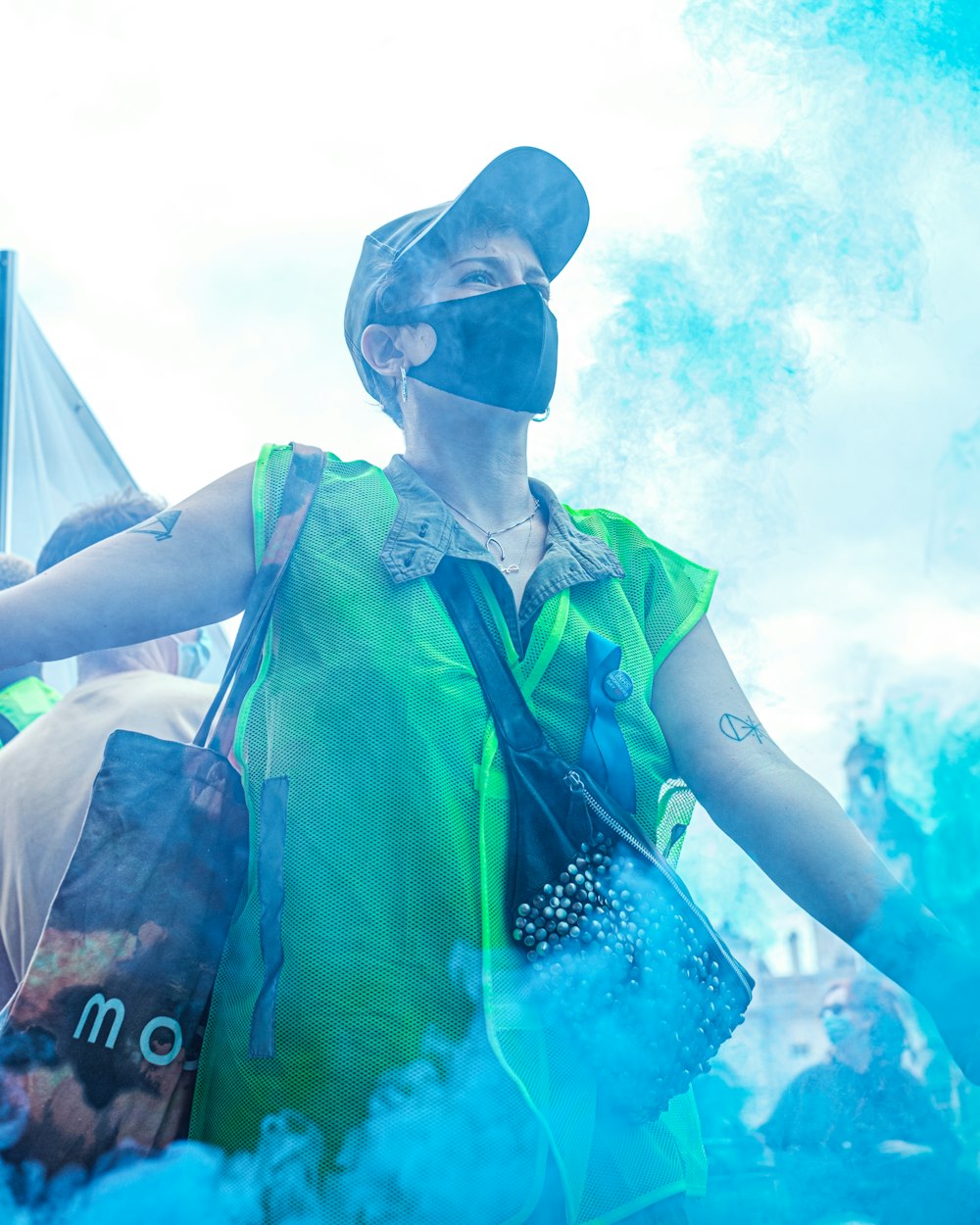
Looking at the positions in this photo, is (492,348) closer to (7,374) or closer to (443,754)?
(443,754)

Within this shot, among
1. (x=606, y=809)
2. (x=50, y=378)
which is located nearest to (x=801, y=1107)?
(x=606, y=809)

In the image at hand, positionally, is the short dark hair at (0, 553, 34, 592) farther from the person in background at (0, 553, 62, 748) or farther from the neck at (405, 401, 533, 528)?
the neck at (405, 401, 533, 528)

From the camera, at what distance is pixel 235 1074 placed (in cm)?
123

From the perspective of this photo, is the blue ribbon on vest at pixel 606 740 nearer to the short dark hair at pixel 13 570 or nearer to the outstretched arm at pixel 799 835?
the outstretched arm at pixel 799 835

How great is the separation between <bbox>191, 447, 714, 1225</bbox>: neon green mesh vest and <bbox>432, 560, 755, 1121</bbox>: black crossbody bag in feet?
0.11

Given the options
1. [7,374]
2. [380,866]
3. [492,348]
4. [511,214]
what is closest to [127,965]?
[380,866]

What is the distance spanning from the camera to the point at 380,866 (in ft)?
4.15

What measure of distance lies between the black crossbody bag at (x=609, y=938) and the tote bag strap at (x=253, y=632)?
0.35 metres

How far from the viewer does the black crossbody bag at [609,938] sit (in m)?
1.19

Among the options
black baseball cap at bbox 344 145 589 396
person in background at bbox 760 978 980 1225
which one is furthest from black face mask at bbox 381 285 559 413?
person in background at bbox 760 978 980 1225

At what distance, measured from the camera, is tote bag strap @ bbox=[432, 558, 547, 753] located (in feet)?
4.37

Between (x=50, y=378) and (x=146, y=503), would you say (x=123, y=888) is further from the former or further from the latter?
(x=50, y=378)

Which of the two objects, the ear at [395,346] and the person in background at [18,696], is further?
the person in background at [18,696]

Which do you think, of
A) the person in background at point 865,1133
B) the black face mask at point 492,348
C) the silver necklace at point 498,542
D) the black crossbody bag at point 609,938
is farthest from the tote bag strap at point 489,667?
the person in background at point 865,1133
